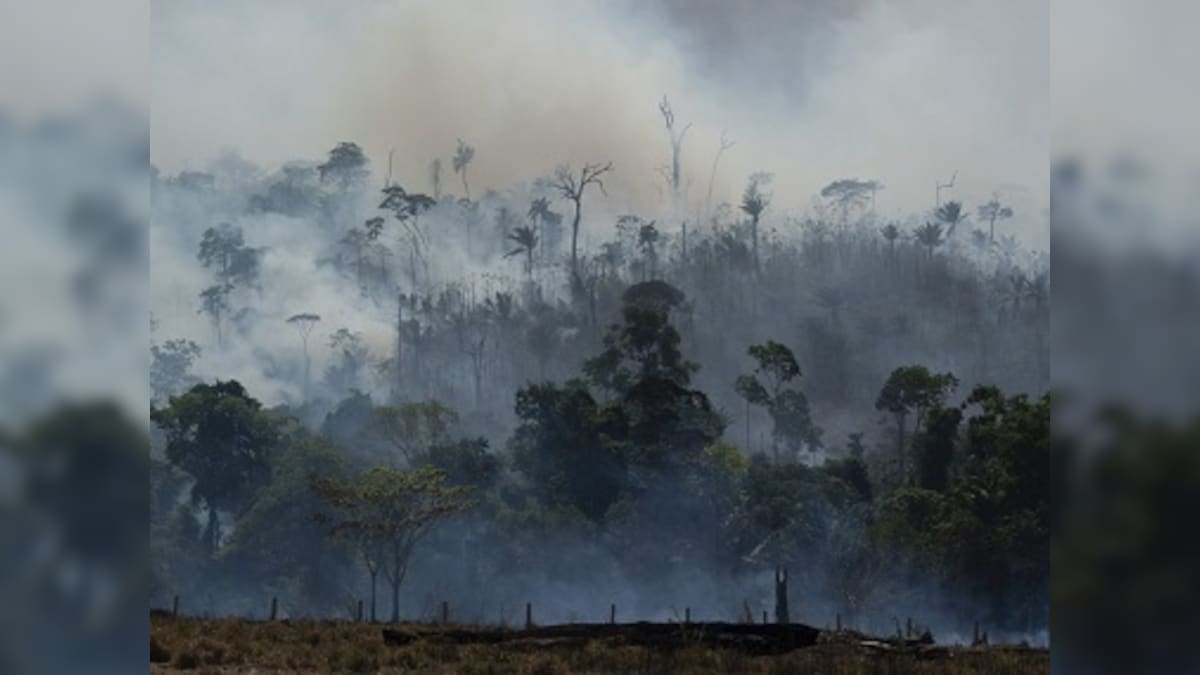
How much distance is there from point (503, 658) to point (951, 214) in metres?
10.0

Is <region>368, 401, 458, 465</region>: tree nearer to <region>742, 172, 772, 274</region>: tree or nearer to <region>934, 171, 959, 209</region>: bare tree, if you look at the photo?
<region>742, 172, 772, 274</region>: tree

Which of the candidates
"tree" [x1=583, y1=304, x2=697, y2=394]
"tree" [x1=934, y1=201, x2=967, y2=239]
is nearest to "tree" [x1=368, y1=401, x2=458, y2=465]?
"tree" [x1=583, y1=304, x2=697, y2=394]

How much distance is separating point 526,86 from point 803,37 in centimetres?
447

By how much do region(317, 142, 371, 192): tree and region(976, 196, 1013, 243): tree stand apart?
967 cm

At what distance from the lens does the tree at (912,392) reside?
71.1 ft

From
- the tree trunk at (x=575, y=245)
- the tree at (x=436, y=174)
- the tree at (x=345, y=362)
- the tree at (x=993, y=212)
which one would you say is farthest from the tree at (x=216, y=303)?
the tree at (x=993, y=212)

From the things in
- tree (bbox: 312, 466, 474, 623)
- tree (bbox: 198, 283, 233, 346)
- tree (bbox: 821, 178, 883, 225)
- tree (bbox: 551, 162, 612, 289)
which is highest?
tree (bbox: 551, 162, 612, 289)

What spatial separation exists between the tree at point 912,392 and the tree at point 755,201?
9.50 ft

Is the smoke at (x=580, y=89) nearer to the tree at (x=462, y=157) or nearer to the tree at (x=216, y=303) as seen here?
the tree at (x=462, y=157)

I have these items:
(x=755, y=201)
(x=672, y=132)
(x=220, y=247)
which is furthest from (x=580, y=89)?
(x=220, y=247)

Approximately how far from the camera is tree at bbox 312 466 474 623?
2219 centimetres

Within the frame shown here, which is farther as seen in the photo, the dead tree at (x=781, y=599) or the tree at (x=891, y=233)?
the tree at (x=891, y=233)

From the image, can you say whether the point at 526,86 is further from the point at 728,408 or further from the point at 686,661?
the point at 686,661

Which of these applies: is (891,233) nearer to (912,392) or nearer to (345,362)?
(912,392)
